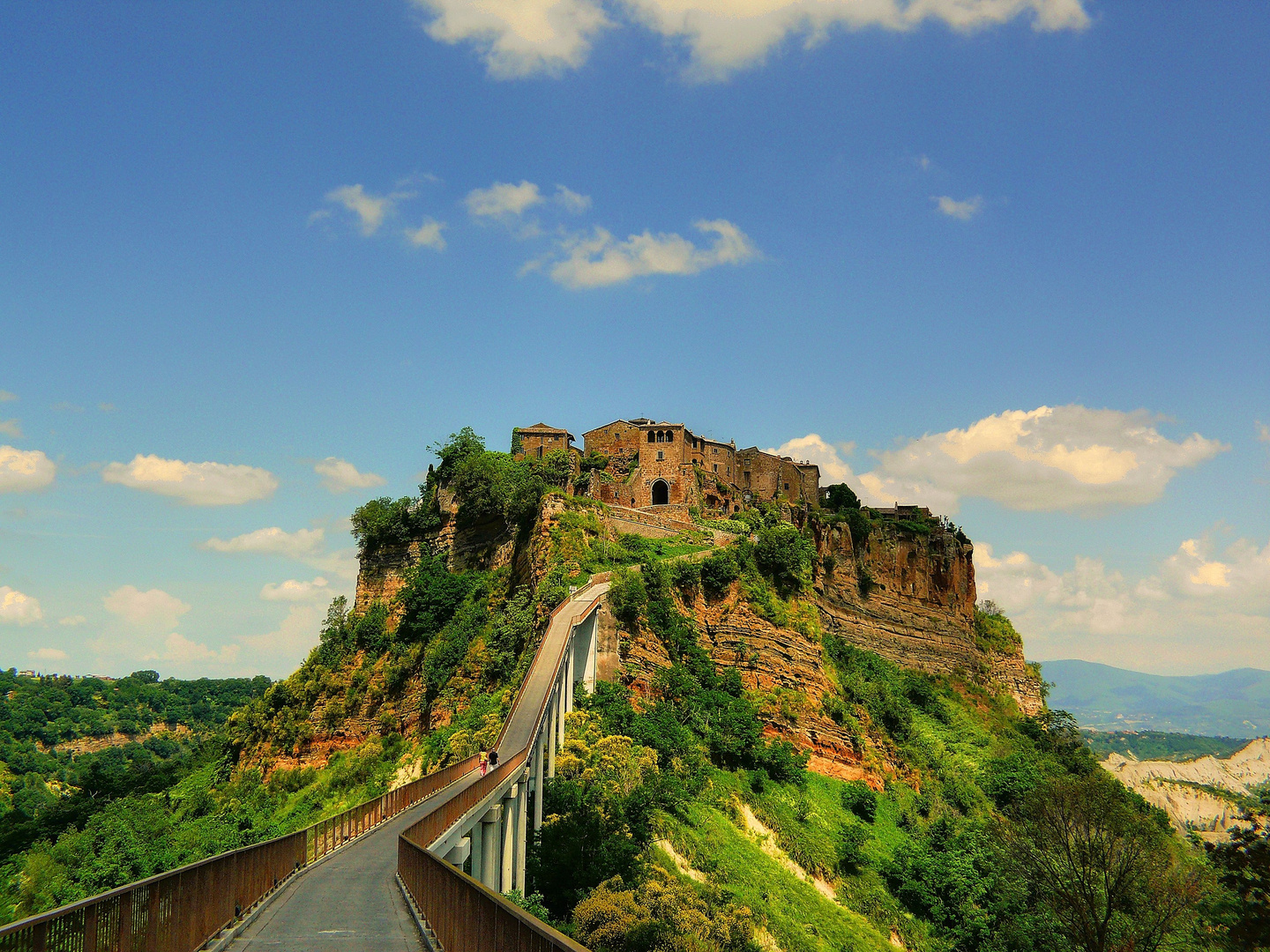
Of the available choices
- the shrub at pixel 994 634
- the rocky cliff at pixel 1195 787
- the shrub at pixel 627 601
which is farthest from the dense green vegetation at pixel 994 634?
the shrub at pixel 627 601

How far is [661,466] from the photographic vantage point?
79.1m

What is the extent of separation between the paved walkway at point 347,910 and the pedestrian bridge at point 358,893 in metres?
0.03

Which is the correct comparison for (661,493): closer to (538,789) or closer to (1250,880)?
(538,789)

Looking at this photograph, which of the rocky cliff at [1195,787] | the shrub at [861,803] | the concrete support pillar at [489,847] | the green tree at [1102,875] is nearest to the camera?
the concrete support pillar at [489,847]

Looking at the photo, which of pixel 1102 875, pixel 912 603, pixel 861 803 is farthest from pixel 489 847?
pixel 912 603

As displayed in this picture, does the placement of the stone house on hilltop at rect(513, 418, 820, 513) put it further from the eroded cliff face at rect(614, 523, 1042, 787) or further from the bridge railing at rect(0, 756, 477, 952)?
the bridge railing at rect(0, 756, 477, 952)

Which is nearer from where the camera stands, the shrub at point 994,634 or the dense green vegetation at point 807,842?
the dense green vegetation at point 807,842

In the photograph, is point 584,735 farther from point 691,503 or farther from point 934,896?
point 691,503

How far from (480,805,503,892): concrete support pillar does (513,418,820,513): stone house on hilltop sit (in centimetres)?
5070

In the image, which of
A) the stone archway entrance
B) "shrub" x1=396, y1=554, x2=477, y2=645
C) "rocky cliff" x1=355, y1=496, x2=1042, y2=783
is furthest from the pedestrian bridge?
the stone archway entrance

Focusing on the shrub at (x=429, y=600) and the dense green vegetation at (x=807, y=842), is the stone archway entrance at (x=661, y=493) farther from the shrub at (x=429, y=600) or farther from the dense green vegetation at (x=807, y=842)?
the shrub at (x=429, y=600)

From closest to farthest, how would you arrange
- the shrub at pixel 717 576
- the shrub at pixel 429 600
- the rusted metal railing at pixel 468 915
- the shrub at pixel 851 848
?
A: the rusted metal railing at pixel 468 915 → the shrub at pixel 851 848 → the shrub at pixel 717 576 → the shrub at pixel 429 600

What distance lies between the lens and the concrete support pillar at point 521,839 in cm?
2656

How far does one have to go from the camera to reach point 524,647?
4300 centimetres
